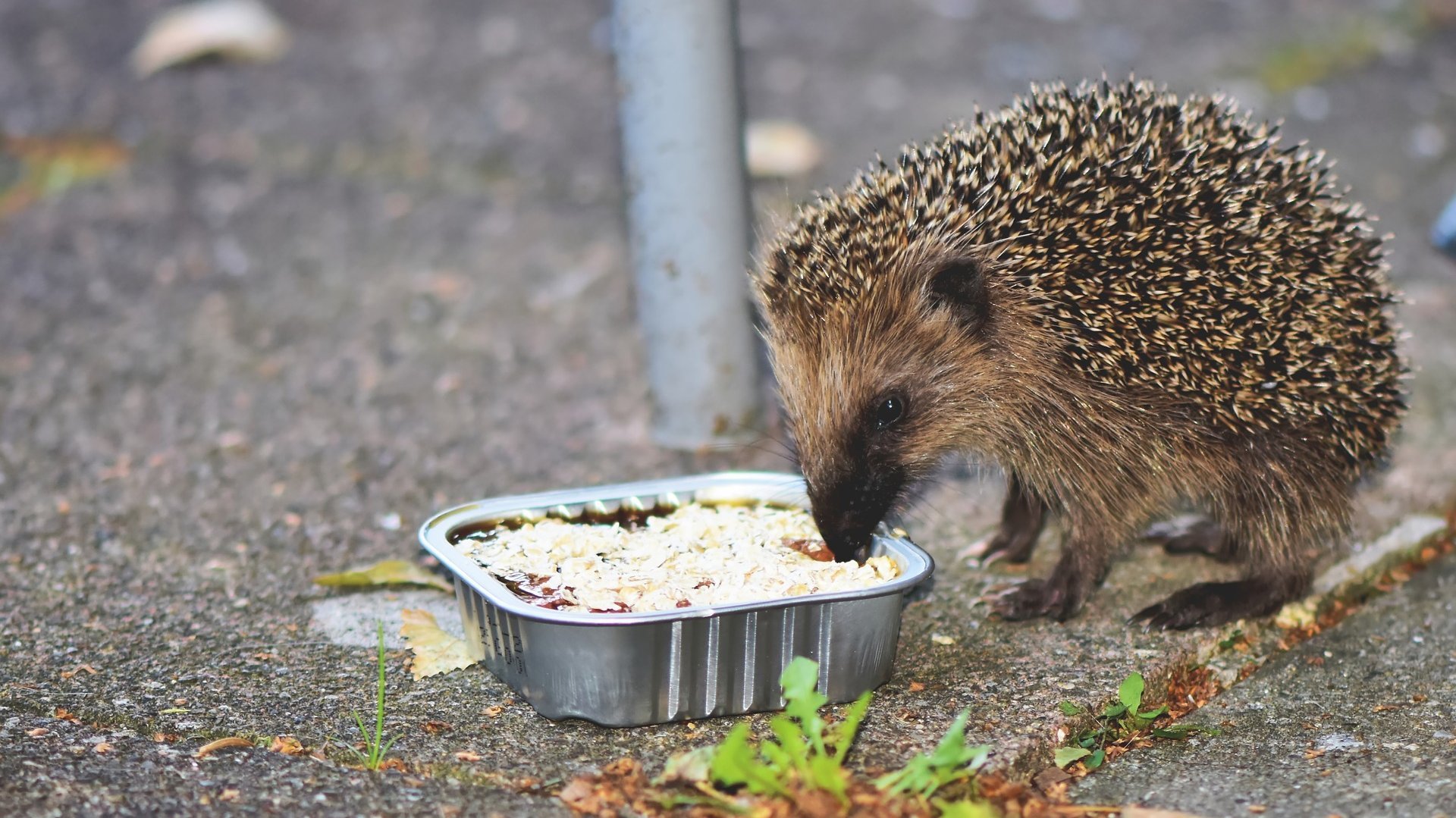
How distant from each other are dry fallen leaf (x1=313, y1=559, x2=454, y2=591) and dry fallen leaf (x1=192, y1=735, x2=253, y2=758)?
92 centimetres

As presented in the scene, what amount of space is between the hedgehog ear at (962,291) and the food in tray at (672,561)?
A: 0.76 metres

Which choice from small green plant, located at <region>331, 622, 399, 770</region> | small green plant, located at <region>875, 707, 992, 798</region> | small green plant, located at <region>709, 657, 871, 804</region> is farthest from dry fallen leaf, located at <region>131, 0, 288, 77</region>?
small green plant, located at <region>875, 707, 992, 798</region>

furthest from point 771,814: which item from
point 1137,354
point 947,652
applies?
point 1137,354

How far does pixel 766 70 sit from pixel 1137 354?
5284 millimetres

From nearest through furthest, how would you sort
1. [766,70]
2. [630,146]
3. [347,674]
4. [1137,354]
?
[347,674] → [1137,354] → [630,146] → [766,70]

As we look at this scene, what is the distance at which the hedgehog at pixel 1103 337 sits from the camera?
3.98 metres

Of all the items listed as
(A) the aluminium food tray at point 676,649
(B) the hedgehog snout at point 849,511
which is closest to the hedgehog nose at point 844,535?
(B) the hedgehog snout at point 849,511

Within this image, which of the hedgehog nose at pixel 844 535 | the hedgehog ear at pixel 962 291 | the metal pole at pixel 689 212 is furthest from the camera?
the metal pole at pixel 689 212

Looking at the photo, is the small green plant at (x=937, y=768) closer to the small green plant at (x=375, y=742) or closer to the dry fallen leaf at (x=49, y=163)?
the small green plant at (x=375, y=742)

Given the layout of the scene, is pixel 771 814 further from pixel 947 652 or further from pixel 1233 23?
pixel 1233 23

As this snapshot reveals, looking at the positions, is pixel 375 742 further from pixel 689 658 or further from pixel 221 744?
pixel 689 658

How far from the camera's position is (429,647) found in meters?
3.82

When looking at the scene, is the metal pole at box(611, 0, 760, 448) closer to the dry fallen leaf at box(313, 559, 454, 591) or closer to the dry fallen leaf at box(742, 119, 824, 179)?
the dry fallen leaf at box(313, 559, 454, 591)

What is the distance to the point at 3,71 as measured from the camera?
360 inches
